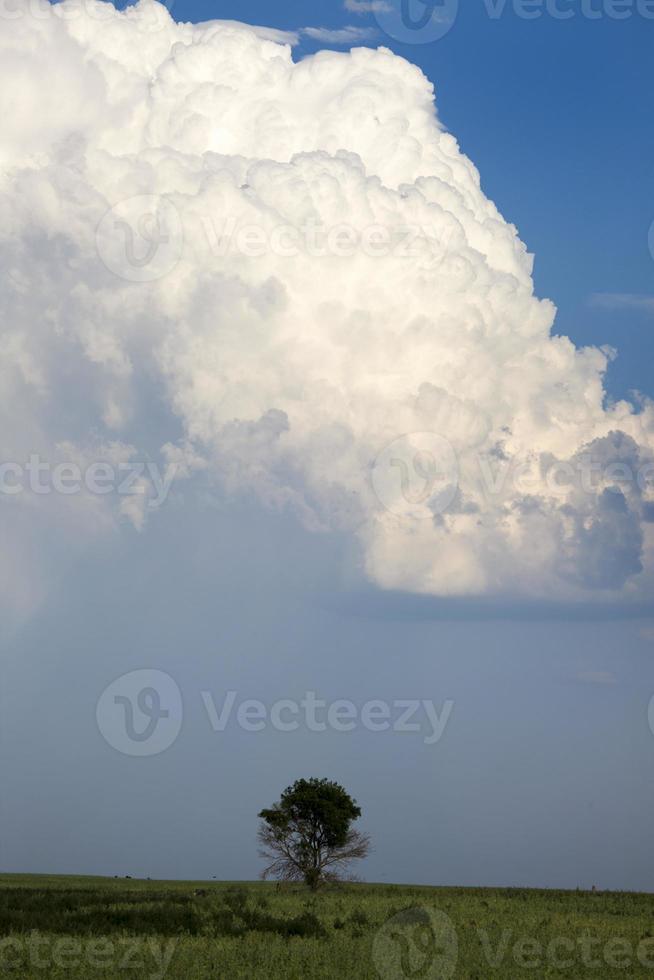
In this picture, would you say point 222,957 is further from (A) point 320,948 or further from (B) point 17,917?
(B) point 17,917

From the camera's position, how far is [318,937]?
44062 millimetres

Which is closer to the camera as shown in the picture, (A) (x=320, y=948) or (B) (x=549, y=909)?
(A) (x=320, y=948)

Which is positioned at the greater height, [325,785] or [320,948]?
[325,785]

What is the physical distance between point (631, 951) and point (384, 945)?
8760 millimetres

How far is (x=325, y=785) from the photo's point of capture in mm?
68625

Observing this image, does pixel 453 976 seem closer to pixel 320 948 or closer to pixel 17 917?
pixel 320 948

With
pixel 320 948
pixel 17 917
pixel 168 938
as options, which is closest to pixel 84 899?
pixel 17 917

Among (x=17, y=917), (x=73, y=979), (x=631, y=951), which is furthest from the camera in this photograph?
(x=17, y=917)

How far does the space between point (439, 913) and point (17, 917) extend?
17463 millimetres

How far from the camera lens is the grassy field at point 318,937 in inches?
1489

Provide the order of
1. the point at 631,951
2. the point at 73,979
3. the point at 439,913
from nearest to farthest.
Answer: the point at 73,979
the point at 631,951
the point at 439,913

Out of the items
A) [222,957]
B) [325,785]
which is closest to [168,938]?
[222,957]

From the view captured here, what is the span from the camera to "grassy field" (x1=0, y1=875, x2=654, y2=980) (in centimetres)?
3781

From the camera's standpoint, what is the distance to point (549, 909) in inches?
2207
